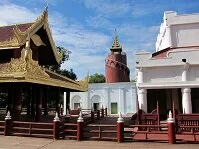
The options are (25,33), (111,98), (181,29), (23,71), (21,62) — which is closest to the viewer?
(23,71)

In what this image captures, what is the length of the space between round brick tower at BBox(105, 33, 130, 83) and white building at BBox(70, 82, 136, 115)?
1253cm

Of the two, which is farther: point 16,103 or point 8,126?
point 16,103

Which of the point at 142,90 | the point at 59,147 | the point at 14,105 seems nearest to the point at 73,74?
the point at 142,90

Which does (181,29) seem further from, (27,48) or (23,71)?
(23,71)

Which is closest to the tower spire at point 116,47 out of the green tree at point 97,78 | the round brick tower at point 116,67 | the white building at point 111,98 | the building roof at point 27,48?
the round brick tower at point 116,67

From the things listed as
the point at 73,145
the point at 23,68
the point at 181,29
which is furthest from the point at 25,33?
the point at 181,29

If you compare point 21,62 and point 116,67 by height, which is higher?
point 116,67

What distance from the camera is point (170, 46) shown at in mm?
25000

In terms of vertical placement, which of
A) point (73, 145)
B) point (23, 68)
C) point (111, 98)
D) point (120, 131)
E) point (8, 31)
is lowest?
point (73, 145)

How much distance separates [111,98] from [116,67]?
14292mm

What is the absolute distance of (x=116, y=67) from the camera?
1919 inches

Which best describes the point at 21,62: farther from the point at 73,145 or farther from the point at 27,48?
the point at 73,145

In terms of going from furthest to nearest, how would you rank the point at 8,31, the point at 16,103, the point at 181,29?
the point at 181,29, the point at 8,31, the point at 16,103

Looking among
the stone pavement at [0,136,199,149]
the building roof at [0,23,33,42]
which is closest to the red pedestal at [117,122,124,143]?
the stone pavement at [0,136,199,149]
